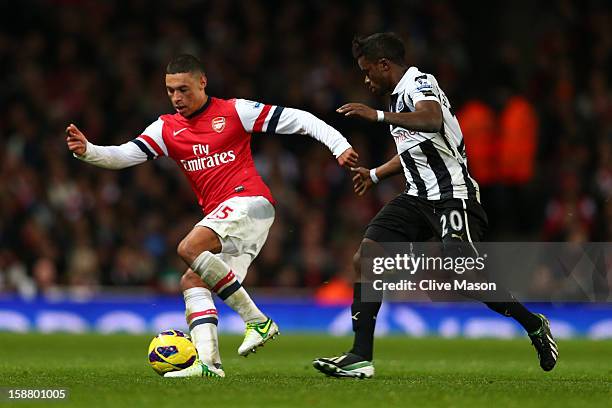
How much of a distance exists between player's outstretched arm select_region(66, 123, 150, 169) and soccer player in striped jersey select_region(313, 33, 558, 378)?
159cm

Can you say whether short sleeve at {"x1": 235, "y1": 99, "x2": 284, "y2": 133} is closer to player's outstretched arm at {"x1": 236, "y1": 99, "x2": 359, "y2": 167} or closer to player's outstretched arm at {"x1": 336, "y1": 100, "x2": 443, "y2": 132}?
player's outstretched arm at {"x1": 236, "y1": 99, "x2": 359, "y2": 167}

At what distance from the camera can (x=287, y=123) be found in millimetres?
8031

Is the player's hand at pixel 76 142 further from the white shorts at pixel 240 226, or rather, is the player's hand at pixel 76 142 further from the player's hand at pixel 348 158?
the player's hand at pixel 348 158

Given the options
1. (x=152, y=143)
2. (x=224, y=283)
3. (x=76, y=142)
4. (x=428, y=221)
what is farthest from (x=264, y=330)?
(x=76, y=142)

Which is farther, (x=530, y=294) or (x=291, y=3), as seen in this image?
(x=291, y=3)

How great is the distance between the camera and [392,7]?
62.5 feet

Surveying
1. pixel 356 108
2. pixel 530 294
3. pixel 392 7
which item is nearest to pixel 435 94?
pixel 356 108

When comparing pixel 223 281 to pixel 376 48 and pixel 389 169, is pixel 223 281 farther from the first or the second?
pixel 376 48

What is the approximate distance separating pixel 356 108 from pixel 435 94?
60 centimetres

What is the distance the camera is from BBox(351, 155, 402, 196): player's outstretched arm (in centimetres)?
784

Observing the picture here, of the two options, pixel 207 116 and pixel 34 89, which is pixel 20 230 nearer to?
pixel 34 89

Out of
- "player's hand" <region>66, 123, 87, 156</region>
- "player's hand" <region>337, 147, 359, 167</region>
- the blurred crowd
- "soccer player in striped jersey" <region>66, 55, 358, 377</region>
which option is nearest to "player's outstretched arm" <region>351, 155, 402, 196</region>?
"player's hand" <region>337, 147, 359, 167</region>

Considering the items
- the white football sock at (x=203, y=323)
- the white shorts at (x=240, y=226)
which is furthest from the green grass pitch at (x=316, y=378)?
the white shorts at (x=240, y=226)

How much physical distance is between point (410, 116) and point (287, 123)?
39.8 inches
